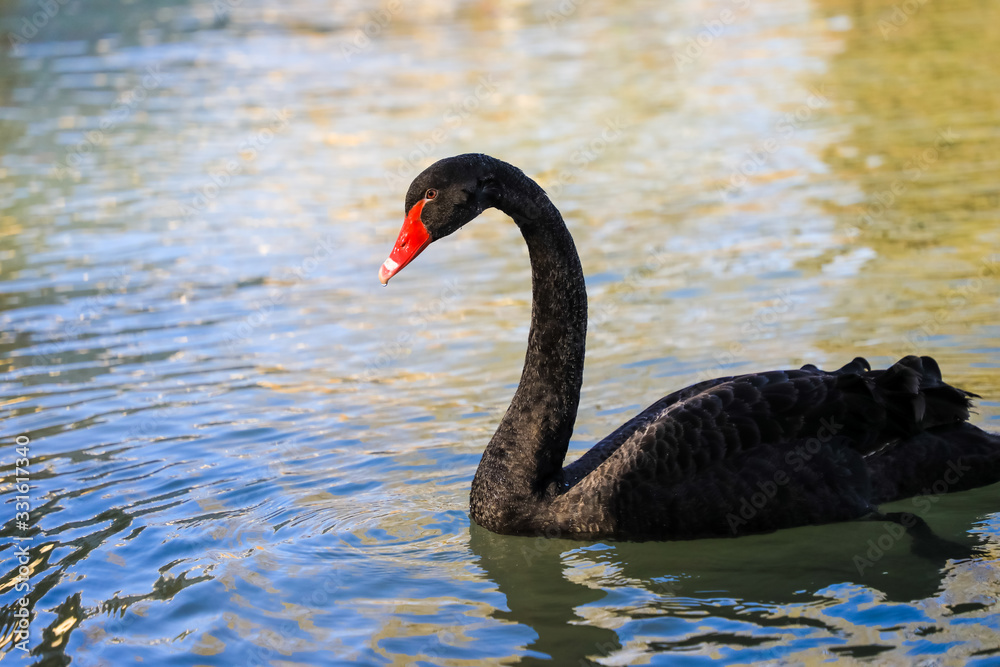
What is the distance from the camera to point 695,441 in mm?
5227

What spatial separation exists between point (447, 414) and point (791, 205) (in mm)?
5564

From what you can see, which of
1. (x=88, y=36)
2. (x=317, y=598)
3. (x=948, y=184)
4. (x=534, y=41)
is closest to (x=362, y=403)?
(x=317, y=598)

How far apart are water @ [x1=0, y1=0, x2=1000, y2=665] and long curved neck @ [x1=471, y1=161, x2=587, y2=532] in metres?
0.24

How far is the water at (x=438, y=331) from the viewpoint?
478 cm

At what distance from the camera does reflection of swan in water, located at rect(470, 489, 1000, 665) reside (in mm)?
4461

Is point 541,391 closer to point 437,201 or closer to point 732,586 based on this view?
point 437,201

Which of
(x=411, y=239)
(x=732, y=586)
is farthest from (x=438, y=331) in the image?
(x=732, y=586)

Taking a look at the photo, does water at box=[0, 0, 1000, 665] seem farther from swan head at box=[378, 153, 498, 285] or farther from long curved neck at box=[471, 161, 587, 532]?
swan head at box=[378, 153, 498, 285]

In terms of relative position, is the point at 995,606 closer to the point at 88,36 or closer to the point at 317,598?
the point at 317,598

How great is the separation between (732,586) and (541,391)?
1319 millimetres

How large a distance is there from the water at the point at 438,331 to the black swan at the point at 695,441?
0.17 metres

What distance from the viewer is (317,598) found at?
500 centimetres

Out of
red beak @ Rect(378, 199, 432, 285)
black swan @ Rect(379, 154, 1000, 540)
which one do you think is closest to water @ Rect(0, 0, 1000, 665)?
black swan @ Rect(379, 154, 1000, 540)

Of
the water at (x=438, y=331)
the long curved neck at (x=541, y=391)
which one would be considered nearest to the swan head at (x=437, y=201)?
the long curved neck at (x=541, y=391)
